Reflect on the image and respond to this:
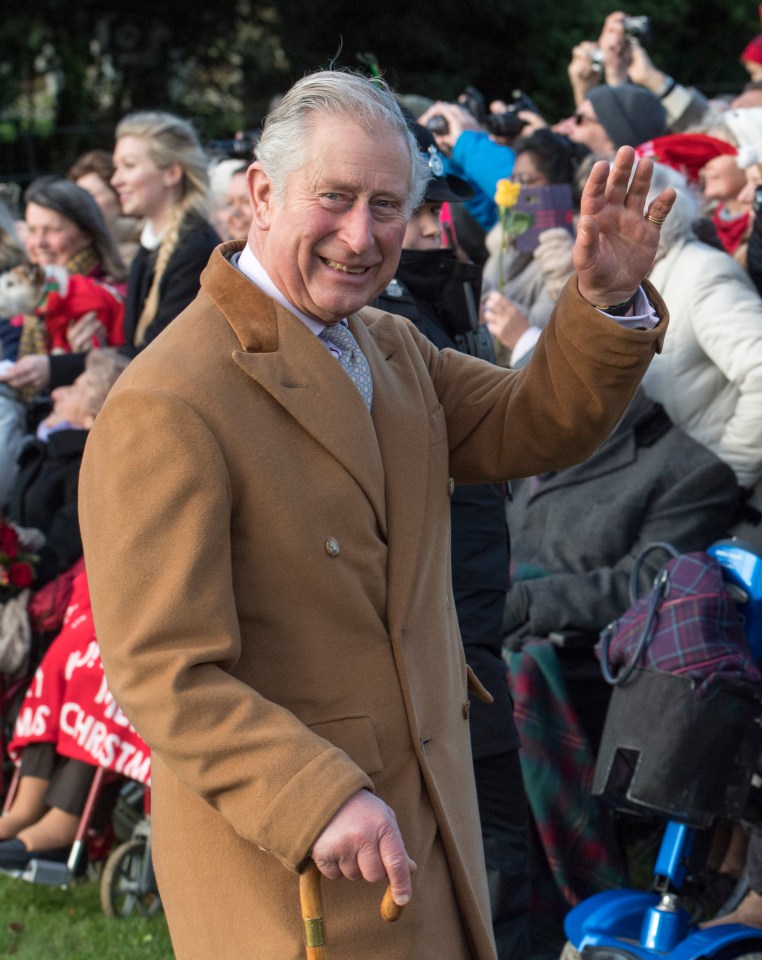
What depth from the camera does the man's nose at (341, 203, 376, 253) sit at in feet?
7.21

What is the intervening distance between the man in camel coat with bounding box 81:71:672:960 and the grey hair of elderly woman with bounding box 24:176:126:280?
4.14 m

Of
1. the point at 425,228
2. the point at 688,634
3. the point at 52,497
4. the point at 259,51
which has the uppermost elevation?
the point at 425,228

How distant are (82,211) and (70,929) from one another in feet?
10.4

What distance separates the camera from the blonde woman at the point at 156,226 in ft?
17.3

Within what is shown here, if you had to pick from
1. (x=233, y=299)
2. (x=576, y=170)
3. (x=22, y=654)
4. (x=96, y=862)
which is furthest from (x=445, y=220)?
(x=233, y=299)

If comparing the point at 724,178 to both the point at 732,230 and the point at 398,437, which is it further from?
the point at 398,437

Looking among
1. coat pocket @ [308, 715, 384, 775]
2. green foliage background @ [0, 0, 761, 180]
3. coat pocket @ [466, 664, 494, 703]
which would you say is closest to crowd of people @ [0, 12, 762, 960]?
coat pocket @ [308, 715, 384, 775]

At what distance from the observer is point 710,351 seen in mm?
4660

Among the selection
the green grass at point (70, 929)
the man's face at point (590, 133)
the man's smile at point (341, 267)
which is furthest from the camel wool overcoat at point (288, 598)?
the man's face at point (590, 133)

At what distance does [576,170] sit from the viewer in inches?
251

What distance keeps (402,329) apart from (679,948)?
5.85 feet

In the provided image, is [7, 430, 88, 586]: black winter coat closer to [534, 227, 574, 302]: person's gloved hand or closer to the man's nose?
[534, 227, 574, 302]: person's gloved hand

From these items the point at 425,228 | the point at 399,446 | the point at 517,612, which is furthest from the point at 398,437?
the point at 517,612

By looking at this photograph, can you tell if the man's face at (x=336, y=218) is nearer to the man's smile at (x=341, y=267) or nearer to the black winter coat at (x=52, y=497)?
the man's smile at (x=341, y=267)
